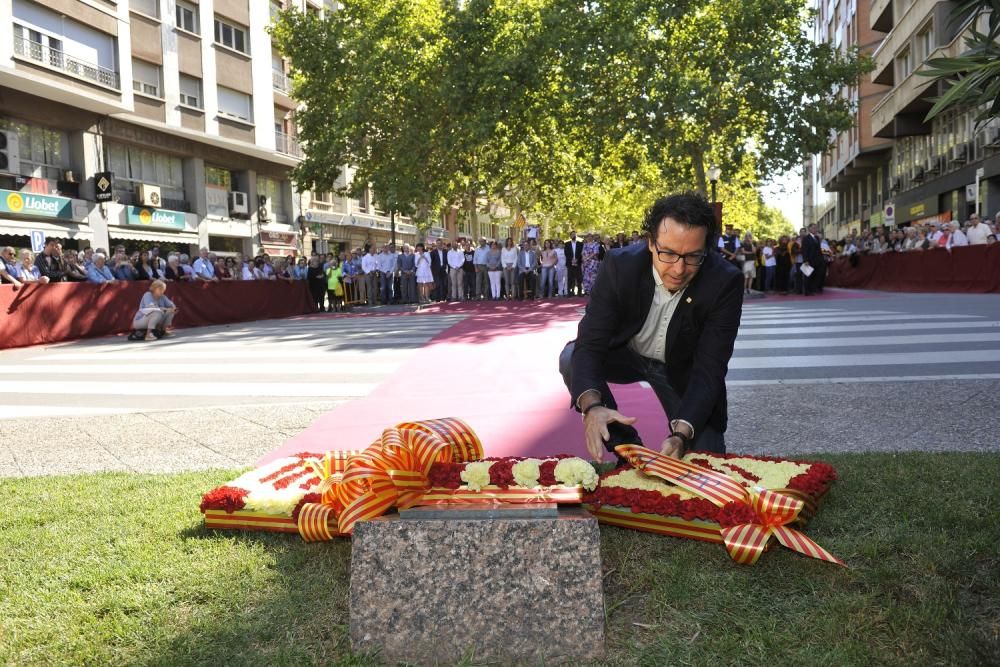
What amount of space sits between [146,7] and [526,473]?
3355 centimetres

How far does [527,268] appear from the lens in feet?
85.9

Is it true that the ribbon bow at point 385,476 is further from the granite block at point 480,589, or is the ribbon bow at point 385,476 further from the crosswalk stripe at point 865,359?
the crosswalk stripe at point 865,359

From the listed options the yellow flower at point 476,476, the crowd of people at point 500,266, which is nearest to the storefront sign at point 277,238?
the crowd of people at point 500,266

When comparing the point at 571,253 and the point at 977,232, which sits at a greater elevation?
the point at 977,232

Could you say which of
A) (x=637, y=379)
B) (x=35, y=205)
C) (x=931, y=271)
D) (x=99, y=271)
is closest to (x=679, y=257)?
(x=637, y=379)

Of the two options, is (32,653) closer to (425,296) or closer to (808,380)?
(808,380)

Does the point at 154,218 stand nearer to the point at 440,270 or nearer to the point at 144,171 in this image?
the point at 144,171

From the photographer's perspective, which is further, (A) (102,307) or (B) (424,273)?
(B) (424,273)

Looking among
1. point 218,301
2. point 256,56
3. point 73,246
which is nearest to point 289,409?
point 218,301

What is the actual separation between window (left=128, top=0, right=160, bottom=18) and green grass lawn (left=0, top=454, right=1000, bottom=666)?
31676 mm

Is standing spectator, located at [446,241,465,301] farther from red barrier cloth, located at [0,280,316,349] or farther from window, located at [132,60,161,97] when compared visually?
window, located at [132,60,161,97]

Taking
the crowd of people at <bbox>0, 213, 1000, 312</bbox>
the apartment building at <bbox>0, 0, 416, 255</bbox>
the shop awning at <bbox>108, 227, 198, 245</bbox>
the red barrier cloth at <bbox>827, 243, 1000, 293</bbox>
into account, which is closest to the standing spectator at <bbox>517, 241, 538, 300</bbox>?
the crowd of people at <bbox>0, 213, 1000, 312</bbox>

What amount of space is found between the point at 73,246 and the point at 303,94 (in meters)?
11.0

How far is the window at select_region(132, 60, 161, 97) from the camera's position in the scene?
3098 centimetres
